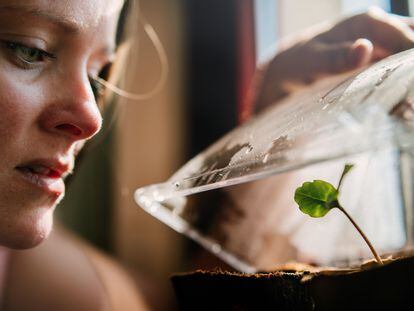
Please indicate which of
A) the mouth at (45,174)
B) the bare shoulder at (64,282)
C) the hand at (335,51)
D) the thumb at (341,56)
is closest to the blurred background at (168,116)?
the bare shoulder at (64,282)

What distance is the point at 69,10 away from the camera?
1.78ft

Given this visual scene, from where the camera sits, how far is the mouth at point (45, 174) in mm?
562

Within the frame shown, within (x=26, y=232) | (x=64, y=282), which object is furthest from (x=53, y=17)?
(x=64, y=282)

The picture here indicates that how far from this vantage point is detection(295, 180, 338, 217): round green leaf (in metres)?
0.48

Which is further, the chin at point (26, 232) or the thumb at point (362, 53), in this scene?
the thumb at point (362, 53)

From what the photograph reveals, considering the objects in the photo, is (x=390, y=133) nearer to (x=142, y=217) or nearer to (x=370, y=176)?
(x=370, y=176)

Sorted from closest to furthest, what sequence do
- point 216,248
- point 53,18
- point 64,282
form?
point 53,18, point 216,248, point 64,282

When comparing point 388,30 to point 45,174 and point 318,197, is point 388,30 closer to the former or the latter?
point 318,197

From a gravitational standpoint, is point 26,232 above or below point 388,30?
below

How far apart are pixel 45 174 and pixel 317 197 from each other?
0.31 metres

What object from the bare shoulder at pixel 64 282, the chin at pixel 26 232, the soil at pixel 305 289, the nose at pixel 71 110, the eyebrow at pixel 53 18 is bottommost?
the bare shoulder at pixel 64 282

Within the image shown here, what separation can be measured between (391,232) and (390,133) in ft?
1.46

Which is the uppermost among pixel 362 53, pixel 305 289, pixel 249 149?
pixel 362 53

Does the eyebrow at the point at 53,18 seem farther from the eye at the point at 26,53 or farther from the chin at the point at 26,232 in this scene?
the chin at the point at 26,232
